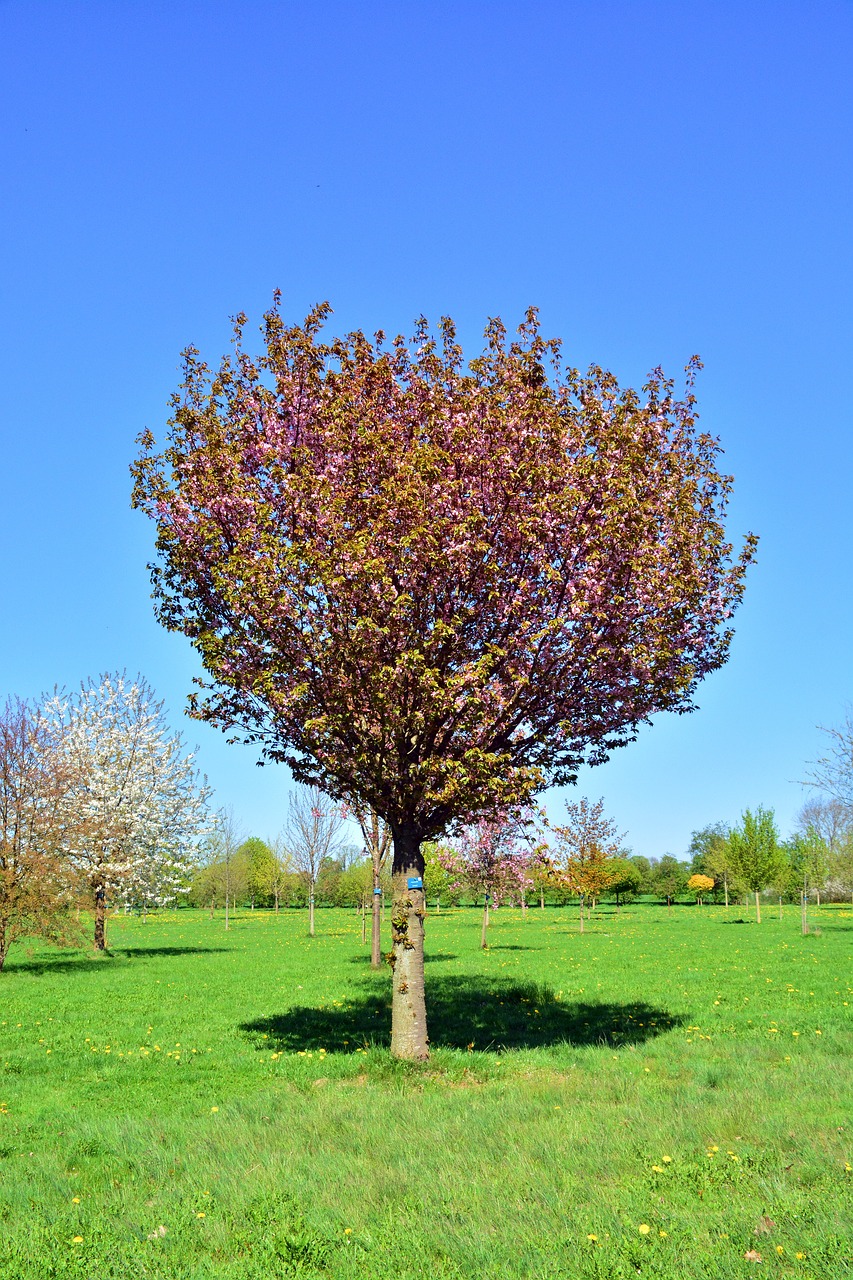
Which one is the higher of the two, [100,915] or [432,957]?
[100,915]

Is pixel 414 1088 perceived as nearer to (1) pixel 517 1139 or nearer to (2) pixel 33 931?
(1) pixel 517 1139

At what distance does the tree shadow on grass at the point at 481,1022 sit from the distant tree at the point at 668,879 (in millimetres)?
88306

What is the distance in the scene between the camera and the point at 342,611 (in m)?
11.5

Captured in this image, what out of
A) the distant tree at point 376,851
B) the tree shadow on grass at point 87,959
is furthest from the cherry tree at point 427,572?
the tree shadow on grass at point 87,959

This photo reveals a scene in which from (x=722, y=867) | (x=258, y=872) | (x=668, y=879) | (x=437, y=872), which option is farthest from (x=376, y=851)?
(x=668, y=879)

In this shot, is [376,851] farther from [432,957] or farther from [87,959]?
[87,959]

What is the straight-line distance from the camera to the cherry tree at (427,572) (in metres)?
11.4

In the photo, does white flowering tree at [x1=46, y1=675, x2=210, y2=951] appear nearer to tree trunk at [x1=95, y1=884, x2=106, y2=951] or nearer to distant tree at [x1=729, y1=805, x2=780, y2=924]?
tree trunk at [x1=95, y1=884, x2=106, y2=951]

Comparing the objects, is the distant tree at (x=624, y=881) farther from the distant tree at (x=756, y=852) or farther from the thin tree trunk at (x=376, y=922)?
the thin tree trunk at (x=376, y=922)

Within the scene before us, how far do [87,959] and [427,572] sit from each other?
27293 mm

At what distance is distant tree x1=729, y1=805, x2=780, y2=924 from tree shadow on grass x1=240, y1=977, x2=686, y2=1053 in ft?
158

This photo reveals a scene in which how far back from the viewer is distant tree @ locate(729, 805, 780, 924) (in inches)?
2547

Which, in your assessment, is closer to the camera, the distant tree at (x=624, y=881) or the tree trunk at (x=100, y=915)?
the tree trunk at (x=100, y=915)

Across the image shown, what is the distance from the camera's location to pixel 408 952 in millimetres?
12250
